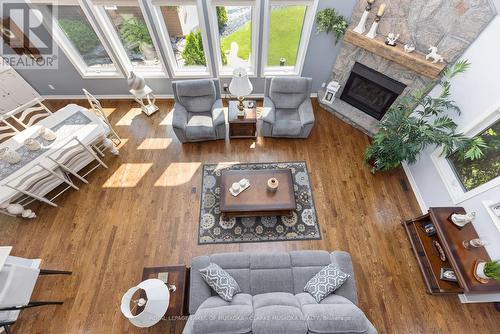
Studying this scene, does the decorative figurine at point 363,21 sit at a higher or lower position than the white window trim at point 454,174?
higher

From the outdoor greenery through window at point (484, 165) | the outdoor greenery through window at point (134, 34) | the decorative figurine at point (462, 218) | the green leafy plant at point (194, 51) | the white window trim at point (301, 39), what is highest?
the outdoor greenery through window at point (134, 34)

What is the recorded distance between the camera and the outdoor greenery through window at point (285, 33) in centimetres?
442

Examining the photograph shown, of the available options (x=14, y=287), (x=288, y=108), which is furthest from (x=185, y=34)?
(x=14, y=287)

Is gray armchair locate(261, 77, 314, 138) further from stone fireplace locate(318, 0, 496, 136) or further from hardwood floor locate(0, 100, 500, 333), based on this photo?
stone fireplace locate(318, 0, 496, 136)

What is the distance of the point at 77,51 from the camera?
4766 millimetres

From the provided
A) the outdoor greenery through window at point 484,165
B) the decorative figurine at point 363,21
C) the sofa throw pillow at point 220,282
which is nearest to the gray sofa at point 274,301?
the sofa throw pillow at point 220,282

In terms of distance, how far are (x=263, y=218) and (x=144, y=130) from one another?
3059mm

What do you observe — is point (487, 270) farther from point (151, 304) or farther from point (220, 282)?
point (151, 304)

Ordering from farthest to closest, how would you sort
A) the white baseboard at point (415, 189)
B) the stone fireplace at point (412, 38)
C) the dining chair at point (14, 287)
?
the white baseboard at point (415, 189)
the stone fireplace at point (412, 38)
the dining chair at point (14, 287)

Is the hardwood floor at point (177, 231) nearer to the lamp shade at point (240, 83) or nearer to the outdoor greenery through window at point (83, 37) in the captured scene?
the lamp shade at point (240, 83)

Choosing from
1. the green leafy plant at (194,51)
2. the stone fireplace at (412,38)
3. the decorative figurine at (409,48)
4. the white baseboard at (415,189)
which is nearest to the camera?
the stone fireplace at (412,38)

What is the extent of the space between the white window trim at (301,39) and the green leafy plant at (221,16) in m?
0.81

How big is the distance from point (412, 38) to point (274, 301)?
14.6 ft

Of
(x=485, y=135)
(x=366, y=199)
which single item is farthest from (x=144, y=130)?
(x=485, y=135)
